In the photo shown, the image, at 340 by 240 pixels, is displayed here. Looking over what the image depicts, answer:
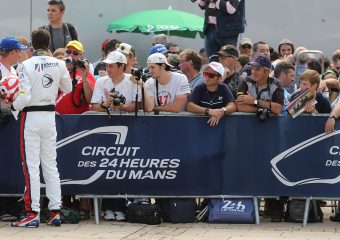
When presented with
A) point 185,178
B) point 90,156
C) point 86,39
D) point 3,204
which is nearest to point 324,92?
point 185,178

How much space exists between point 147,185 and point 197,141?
32.4 inches

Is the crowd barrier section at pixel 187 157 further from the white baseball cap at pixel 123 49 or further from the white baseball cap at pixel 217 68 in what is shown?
the white baseball cap at pixel 123 49

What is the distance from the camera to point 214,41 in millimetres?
16234

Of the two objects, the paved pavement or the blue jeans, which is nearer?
the paved pavement

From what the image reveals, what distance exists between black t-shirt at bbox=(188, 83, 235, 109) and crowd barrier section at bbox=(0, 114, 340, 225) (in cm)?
23

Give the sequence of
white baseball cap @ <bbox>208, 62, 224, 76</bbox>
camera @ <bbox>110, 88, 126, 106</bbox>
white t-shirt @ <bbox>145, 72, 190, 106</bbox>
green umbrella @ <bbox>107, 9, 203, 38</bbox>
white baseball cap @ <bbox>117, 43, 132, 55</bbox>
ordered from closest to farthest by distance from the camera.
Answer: camera @ <bbox>110, 88, 126, 106</bbox>, white baseball cap @ <bbox>208, 62, 224, 76</bbox>, white t-shirt @ <bbox>145, 72, 190, 106</bbox>, white baseball cap @ <bbox>117, 43, 132, 55</bbox>, green umbrella @ <bbox>107, 9, 203, 38</bbox>

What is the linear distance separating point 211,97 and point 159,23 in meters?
6.60

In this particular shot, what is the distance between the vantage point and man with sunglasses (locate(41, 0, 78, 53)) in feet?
52.2

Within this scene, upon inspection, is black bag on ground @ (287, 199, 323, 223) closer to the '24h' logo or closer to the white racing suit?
the '24h' logo

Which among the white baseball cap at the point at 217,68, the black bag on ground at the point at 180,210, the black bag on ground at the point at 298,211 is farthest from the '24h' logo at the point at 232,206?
the white baseball cap at the point at 217,68

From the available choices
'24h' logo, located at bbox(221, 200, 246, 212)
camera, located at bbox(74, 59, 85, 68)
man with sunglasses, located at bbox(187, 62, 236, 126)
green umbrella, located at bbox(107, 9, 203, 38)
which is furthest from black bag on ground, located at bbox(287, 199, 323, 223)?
green umbrella, located at bbox(107, 9, 203, 38)

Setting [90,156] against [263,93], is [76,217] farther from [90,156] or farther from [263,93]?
[263,93]

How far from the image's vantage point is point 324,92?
591 inches

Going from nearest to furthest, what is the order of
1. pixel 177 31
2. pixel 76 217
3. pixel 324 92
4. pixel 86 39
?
pixel 76 217
pixel 324 92
pixel 86 39
pixel 177 31
